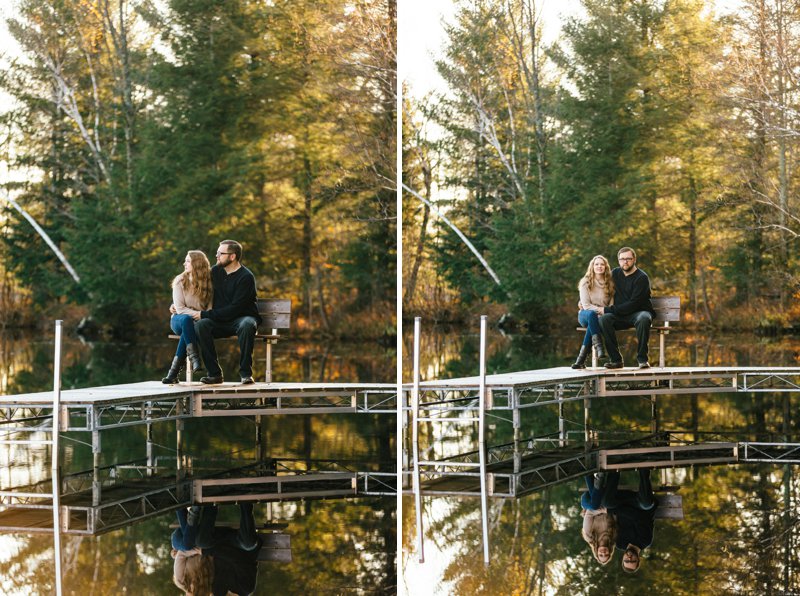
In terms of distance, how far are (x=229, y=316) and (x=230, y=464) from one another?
31.6 inches

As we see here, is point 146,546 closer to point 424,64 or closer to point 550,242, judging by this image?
point 550,242

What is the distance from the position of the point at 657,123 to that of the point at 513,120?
1.74 metres

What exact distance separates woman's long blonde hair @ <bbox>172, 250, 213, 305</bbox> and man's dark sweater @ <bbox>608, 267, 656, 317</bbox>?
252 centimetres

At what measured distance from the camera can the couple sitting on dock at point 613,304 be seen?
700cm

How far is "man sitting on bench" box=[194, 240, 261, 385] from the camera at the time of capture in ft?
19.8

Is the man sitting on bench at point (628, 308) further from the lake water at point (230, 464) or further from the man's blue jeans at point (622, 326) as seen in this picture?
the lake water at point (230, 464)

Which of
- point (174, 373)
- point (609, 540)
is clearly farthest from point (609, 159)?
point (609, 540)

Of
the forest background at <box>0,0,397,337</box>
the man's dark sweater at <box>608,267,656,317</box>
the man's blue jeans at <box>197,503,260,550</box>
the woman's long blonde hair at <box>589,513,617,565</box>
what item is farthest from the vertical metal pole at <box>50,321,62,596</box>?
the forest background at <box>0,0,397,337</box>

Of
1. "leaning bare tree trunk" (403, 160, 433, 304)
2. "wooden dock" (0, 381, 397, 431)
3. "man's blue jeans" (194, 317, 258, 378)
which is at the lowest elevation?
"wooden dock" (0, 381, 397, 431)

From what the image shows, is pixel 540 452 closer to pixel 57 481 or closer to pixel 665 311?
pixel 665 311

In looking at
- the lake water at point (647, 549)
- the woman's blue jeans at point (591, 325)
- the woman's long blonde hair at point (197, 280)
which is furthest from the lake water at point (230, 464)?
the woman's blue jeans at point (591, 325)

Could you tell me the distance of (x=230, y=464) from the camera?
20.1 feet

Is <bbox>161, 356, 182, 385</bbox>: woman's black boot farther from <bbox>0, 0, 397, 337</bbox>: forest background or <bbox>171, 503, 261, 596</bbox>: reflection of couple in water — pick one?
<bbox>0, 0, 397, 337</bbox>: forest background

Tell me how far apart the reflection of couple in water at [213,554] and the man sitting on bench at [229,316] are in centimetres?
148
